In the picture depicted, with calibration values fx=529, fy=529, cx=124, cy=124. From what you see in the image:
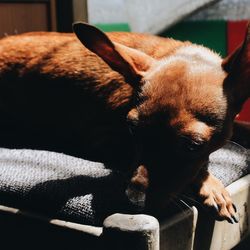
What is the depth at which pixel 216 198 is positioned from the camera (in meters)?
1.87

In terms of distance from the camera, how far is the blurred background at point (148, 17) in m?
3.52

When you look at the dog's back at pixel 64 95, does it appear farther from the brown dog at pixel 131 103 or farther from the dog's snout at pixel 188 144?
the dog's snout at pixel 188 144

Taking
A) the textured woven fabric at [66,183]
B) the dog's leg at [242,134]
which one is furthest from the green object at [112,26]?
the textured woven fabric at [66,183]

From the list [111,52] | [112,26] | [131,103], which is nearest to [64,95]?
[131,103]

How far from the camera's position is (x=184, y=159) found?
5.53 ft

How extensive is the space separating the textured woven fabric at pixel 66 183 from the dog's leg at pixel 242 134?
276 millimetres

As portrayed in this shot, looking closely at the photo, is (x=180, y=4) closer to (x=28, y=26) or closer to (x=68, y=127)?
(x=28, y=26)

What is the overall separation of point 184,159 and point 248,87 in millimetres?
370

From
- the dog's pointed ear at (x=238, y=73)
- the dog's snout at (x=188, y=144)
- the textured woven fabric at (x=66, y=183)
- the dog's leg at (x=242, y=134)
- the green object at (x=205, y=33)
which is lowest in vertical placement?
the dog's leg at (x=242, y=134)

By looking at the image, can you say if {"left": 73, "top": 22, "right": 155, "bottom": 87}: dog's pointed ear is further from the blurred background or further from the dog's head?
the blurred background

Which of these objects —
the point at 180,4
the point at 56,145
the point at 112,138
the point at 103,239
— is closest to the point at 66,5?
the point at 180,4

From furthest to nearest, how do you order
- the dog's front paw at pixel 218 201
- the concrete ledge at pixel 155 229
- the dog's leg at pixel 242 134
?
the dog's leg at pixel 242 134 → the dog's front paw at pixel 218 201 → the concrete ledge at pixel 155 229

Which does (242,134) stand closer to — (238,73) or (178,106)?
(238,73)

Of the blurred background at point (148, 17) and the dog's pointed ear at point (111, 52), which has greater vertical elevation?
the dog's pointed ear at point (111, 52)
